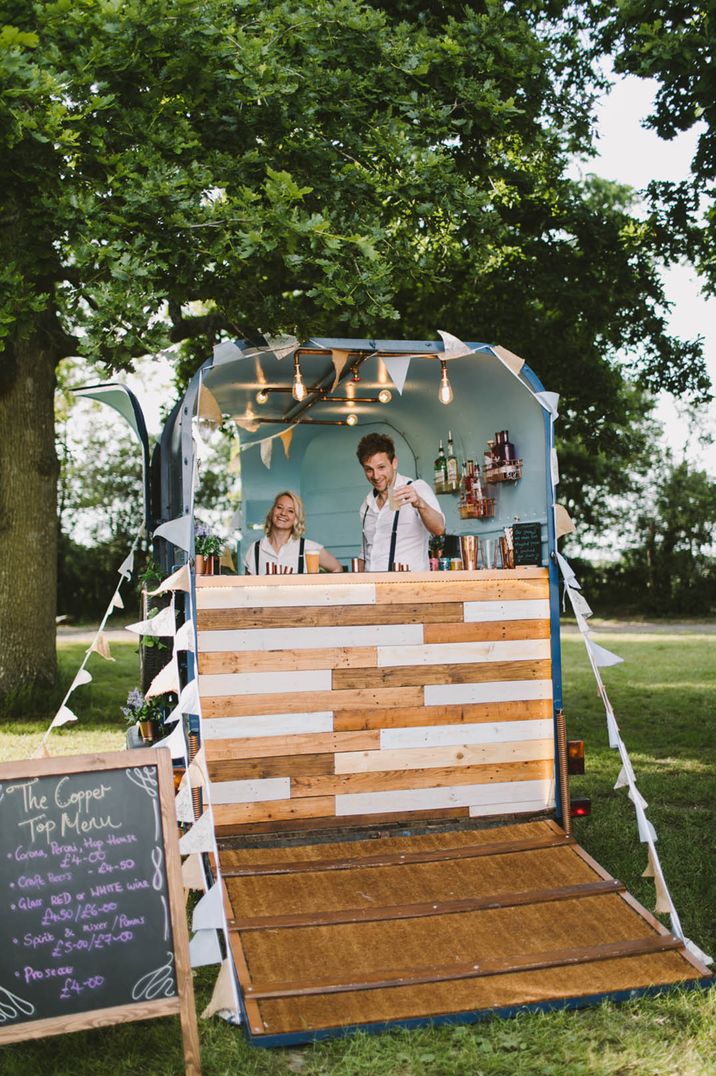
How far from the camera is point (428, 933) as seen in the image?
427 centimetres

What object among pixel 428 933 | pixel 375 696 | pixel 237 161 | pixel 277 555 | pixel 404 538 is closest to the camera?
pixel 428 933

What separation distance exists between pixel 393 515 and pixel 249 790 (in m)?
2.29

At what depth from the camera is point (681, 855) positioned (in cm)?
587

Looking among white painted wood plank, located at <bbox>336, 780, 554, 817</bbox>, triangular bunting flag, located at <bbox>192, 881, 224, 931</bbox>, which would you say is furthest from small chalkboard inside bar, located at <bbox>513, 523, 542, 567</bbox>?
triangular bunting flag, located at <bbox>192, 881, 224, 931</bbox>

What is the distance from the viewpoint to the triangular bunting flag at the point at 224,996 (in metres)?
3.71

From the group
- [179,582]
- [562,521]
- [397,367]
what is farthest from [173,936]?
[397,367]

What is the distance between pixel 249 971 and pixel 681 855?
3.03 meters

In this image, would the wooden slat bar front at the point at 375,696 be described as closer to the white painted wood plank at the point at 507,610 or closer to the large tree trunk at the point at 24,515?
the white painted wood plank at the point at 507,610

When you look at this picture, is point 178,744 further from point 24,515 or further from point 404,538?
point 24,515

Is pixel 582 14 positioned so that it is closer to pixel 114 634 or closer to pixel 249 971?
pixel 249 971

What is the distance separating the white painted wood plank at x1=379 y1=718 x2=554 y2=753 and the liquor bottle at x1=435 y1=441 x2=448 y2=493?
2789 mm

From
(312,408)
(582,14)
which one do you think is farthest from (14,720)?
(582,14)

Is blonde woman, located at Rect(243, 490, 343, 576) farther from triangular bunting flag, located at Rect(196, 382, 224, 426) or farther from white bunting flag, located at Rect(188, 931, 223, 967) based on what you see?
white bunting flag, located at Rect(188, 931, 223, 967)

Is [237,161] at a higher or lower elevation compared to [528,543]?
higher
